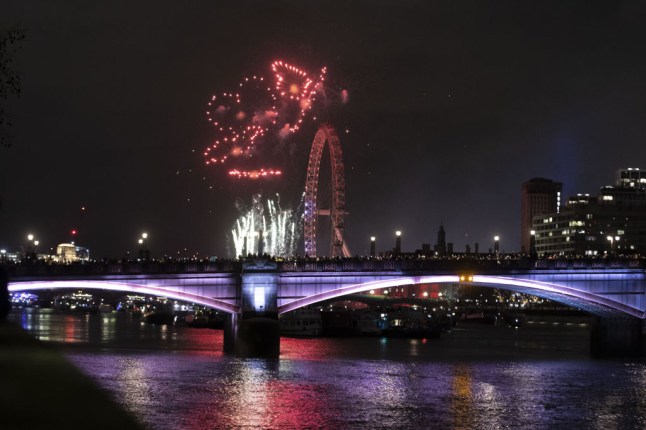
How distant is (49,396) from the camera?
1107 inches

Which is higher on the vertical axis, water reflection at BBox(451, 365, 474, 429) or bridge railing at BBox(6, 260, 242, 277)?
bridge railing at BBox(6, 260, 242, 277)

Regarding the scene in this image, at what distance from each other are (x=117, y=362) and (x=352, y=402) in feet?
86.4

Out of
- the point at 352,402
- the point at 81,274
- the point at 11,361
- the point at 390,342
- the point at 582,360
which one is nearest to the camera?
the point at 11,361

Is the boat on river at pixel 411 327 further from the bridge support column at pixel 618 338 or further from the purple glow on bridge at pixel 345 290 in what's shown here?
the purple glow on bridge at pixel 345 290

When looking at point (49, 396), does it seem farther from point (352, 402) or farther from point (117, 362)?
point (117, 362)

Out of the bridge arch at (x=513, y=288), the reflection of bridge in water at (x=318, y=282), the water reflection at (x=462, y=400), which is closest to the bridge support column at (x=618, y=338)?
the reflection of bridge in water at (x=318, y=282)

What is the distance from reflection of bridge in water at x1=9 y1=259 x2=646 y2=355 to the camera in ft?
279

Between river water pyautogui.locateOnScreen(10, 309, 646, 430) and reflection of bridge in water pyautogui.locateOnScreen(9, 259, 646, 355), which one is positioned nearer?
river water pyautogui.locateOnScreen(10, 309, 646, 430)

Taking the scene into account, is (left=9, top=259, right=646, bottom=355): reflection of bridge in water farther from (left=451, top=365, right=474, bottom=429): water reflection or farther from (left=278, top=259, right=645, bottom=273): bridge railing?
(left=451, top=365, right=474, bottom=429): water reflection

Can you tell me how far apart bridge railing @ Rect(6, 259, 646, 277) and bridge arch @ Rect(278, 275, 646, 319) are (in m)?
0.93

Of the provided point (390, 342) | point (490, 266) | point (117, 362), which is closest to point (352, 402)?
point (117, 362)

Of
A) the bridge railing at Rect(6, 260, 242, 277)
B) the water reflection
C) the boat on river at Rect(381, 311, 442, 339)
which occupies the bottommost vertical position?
the boat on river at Rect(381, 311, 442, 339)

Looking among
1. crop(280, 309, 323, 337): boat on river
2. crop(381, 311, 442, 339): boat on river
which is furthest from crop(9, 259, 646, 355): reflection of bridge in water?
crop(280, 309, 323, 337): boat on river

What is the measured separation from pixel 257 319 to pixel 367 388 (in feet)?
80.4
